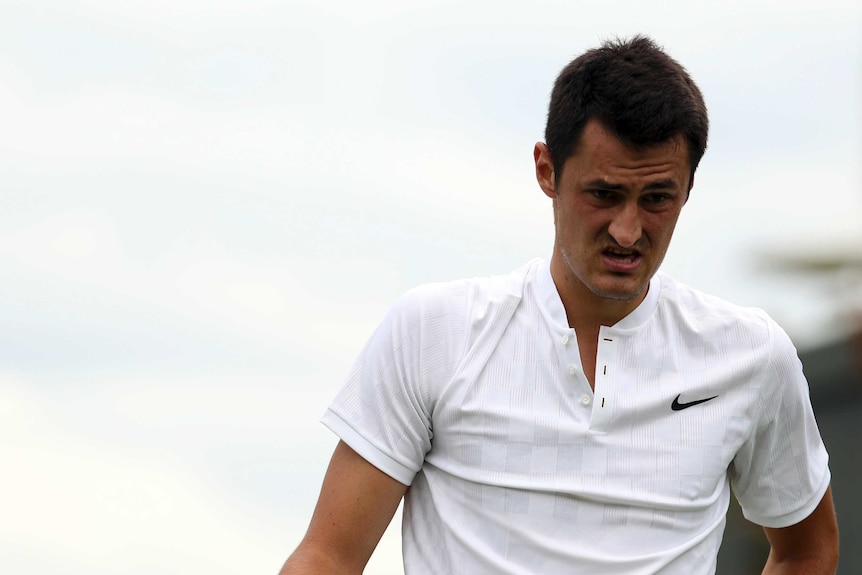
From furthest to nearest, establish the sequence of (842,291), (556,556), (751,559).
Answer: (751,559) < (842,291) < (556,556)

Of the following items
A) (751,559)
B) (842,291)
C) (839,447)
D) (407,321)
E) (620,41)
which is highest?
(620,41)

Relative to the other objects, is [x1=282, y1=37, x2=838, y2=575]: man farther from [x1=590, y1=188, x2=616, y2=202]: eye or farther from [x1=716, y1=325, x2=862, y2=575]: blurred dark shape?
[x1=716, y1=325, x2=862, y2=575]: blurred dark shape

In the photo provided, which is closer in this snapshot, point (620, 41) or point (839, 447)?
point (620, 41)

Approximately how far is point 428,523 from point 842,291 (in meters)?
10.9

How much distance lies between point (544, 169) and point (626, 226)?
0.35 m

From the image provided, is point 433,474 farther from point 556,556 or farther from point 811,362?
point 811,362

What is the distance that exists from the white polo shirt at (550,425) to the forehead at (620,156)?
0.35 m

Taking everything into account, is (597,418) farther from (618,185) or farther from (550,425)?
(618,185)

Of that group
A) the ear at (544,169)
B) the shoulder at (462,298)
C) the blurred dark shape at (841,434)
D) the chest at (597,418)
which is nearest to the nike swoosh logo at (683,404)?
the chest at (597,418)

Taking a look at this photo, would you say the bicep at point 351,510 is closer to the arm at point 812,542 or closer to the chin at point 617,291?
the chin at point 617,291

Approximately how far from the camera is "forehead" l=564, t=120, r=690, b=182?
139 inches

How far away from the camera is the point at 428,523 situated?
3.67 m

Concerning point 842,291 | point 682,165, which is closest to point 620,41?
point 682,165

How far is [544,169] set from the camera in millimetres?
3766
